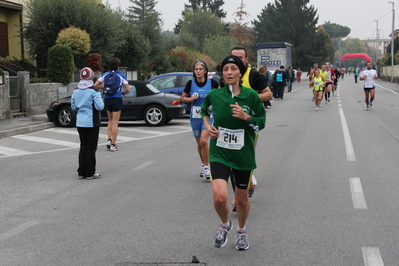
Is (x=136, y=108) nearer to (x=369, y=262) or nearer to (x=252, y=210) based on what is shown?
(x=252, y=210)

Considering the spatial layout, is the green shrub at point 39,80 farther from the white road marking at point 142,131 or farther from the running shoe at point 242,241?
the running shoe at point 242,241

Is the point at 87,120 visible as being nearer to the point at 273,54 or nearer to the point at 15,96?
the point at 15,96

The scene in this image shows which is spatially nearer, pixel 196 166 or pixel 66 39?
pixel 196 166

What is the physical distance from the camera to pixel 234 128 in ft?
15.9

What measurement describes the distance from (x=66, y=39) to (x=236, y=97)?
19.3 m

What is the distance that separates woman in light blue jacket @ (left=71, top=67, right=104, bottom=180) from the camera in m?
8.80

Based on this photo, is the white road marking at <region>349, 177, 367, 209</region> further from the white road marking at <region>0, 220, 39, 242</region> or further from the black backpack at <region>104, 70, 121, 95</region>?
the black backpack at <region>104, 70, 121, 95</region>

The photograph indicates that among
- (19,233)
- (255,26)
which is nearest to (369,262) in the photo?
(19,233)

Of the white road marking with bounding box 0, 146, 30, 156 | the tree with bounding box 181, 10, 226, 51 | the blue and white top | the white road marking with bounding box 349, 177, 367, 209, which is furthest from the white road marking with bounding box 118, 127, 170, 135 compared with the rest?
the tree with bounding box 181, 10, 226, 51

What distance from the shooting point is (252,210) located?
6539 mm

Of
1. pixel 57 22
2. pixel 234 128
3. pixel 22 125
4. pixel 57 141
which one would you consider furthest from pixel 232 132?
pixel 57 22

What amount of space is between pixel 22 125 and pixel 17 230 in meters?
10.9

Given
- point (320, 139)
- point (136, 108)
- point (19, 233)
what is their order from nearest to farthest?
point (19, 233), point (320, 139), point (136, 108)

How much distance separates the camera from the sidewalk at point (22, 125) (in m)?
15.0
